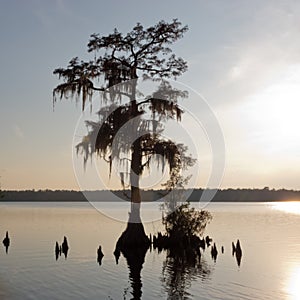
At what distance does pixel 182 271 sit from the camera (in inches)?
1019

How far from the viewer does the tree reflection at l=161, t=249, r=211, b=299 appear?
67.8 feet

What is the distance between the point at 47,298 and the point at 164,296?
14.9ft

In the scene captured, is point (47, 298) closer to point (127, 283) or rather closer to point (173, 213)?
point (127, 283)

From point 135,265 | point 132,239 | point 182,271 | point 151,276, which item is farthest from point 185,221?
point 151,276

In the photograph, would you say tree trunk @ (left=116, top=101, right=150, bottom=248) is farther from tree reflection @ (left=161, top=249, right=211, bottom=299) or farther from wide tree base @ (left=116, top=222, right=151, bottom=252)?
tree reflection @ (left=161, top=249, right=211, bottom=299)

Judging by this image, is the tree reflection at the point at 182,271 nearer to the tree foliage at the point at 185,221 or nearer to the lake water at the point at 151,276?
the lake water at the point at 151,276

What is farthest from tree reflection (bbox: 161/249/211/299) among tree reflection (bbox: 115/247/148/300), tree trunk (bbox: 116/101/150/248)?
tree trunk (bbox: 116/101/150/248)

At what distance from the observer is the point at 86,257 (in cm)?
3206

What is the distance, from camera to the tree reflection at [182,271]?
20.7 m

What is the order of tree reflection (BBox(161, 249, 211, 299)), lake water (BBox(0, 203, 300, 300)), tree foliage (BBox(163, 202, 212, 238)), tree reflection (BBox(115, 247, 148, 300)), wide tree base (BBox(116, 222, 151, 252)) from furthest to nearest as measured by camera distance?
1. tree foliage (BBox(163, 202, 212, 238))
2. wide tree base (BBox(116, 222, 151, 252))
3. tree reflection (BBox(115, 247, 148, 300))
4. tree reflection (BBox(161, 249, 211, 299))
5. lake water (BBox(0, 203, 300, 300))

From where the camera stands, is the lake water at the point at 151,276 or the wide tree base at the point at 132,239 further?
the wide tree base at the point at 132,239

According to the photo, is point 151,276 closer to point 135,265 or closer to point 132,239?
point 135,265

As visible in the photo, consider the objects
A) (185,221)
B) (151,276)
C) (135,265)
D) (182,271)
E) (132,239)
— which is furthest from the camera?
(185,221)

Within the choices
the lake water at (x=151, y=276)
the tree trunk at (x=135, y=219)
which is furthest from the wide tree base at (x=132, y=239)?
the lake water at (x=151, y=276)
